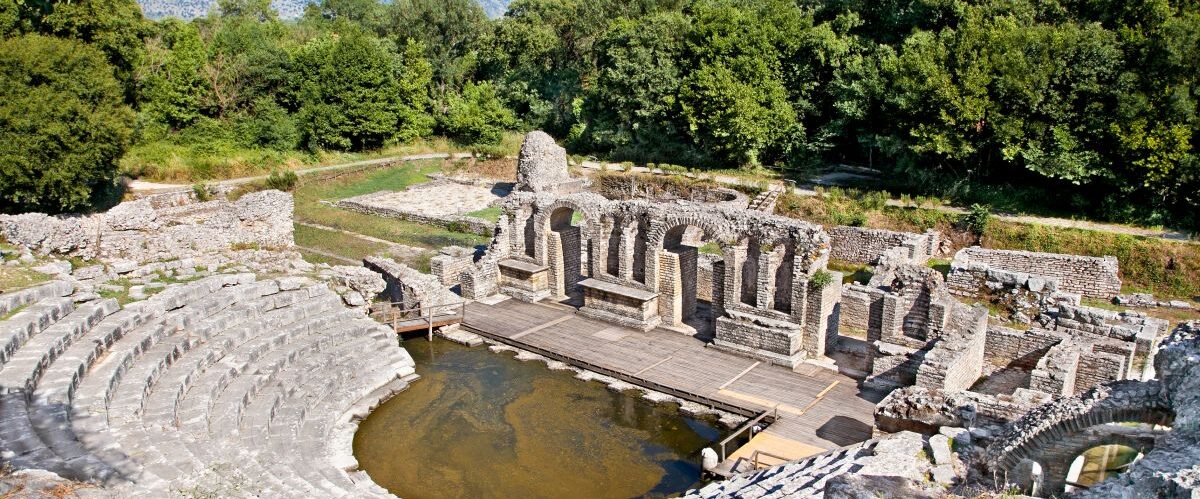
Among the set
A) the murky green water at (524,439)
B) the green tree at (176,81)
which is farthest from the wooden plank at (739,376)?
the green tree at (176,81)

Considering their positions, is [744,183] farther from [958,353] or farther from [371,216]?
[958,353]

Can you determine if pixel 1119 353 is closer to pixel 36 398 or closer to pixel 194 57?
pixel 36 398

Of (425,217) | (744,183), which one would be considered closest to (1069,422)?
(744,183)

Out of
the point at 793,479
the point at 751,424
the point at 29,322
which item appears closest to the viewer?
the point at 793,479

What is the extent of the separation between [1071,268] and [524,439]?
17.5m

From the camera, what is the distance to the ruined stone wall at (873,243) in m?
28.5

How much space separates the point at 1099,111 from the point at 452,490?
26.9 meters

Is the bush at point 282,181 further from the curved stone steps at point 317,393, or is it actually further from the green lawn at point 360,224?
the curved stone steps at point 317,393

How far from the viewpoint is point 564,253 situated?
24.8 m

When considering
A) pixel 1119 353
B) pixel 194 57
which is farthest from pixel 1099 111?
pixel 194 57

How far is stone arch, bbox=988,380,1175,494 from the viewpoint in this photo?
36.1 feet

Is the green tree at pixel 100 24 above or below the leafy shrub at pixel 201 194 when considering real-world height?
above

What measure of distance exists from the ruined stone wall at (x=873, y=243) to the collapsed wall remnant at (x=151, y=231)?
1821 centimetres

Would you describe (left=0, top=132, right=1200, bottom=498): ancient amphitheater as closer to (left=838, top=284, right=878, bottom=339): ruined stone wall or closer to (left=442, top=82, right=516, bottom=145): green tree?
(left=838, top=284, right=878, bottom=339): ruined stone wall
